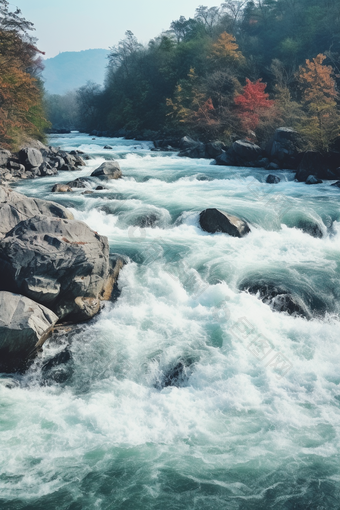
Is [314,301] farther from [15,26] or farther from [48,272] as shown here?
[15,26]

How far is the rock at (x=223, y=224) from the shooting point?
36.1 feet

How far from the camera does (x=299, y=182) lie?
18156mm

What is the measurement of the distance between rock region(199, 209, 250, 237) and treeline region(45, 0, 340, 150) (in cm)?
1078

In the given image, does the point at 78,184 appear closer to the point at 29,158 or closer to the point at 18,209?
the point at 29,158

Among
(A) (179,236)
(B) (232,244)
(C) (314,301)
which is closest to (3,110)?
(A) (179,236)

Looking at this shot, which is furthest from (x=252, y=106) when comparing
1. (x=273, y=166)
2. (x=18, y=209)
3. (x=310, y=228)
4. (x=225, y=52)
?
(x=18, y=209)

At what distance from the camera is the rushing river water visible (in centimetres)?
435

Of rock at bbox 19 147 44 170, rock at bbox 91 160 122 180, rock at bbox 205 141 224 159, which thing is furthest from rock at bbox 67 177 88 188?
rock at bbox 205 141 224 159

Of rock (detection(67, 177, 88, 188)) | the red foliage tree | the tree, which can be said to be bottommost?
rock (detection(67, 177, 88, 188))

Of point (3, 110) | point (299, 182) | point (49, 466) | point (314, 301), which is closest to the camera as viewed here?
point (49, 466)

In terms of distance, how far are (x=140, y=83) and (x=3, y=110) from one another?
36.8 m

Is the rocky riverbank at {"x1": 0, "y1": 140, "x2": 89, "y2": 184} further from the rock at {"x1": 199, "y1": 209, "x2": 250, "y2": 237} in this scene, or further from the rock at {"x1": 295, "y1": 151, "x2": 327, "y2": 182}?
the rock at {"x1": 295, "y1": 151, "x2": 327, "y2": 182}

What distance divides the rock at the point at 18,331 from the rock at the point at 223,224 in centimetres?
606

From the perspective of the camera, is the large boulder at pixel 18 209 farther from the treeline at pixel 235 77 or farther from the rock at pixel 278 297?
the treeline at pixel 235 77
